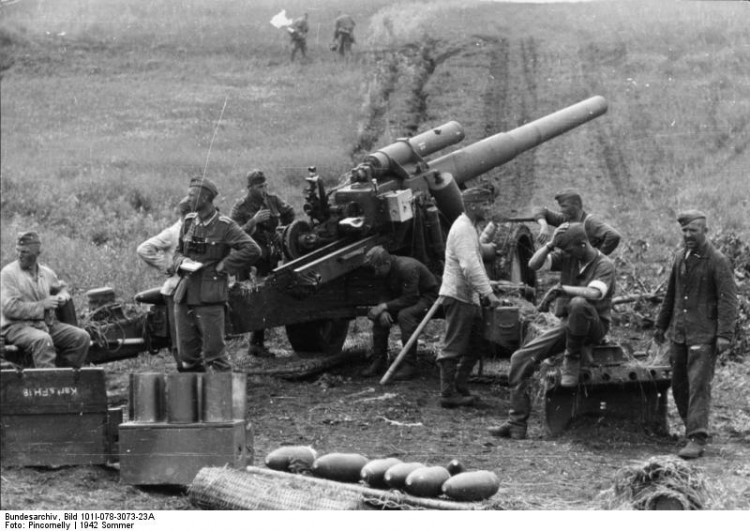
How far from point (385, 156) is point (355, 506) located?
22.3ft

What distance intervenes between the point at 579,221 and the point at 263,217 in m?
4.07

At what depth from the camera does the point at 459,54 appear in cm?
3319

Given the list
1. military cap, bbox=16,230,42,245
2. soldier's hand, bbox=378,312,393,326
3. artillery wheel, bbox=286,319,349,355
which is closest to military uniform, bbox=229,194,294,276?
artillery wheel, bbox=286,319,349,355

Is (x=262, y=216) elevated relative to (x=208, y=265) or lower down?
elevated

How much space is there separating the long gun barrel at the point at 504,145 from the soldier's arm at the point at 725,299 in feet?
16.6

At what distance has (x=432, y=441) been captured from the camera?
10.9 metres

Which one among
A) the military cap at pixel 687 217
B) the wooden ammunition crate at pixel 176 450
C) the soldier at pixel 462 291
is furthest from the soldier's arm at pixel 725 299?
the wooden ammunition crate at pixel 176 450

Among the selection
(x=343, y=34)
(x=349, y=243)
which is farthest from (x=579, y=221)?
(x=343, y=34)

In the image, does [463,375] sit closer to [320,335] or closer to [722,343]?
[722,343]

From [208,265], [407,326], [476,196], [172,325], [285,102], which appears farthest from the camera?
[285,102]

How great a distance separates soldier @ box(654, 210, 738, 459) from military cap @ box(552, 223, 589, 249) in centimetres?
76

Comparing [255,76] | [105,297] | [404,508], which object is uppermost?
[255,76]

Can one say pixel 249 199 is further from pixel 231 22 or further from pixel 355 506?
pixel 231 22

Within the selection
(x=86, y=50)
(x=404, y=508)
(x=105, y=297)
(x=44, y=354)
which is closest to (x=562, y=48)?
(x=86, y=50)
